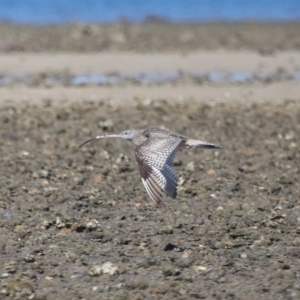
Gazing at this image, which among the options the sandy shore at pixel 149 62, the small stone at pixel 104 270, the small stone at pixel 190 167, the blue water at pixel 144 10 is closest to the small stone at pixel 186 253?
the small stone at pixel 104 270

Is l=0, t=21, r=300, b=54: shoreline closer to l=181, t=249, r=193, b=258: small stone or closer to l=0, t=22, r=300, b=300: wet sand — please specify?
l=0, t=22, r=300, b=300: wet sand

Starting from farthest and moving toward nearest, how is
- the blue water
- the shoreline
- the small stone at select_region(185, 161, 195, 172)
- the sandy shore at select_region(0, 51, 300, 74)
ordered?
the blue water, the shoreline, the sandy shore at select_region(0, 51, 300, 74), the small stone at select_region(185, 161, 195, 172)

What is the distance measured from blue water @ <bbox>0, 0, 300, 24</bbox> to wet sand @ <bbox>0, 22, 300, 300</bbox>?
51.6 ft

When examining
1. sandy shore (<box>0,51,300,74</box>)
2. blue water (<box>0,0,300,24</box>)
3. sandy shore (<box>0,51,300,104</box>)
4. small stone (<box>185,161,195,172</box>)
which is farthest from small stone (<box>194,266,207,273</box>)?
blue water (<box>0,0,300,24</box>)

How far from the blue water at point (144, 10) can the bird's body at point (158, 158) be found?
22914mm

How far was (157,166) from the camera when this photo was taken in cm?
862

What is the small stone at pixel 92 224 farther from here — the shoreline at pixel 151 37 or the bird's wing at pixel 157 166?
the shoreline at pixel 151 37

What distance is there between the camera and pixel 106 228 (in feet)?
29.4

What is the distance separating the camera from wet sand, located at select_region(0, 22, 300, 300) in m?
7.47

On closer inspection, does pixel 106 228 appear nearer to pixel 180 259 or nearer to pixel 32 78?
pixel 180 259

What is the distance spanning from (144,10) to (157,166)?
29.2 m

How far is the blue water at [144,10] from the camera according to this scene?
111ft

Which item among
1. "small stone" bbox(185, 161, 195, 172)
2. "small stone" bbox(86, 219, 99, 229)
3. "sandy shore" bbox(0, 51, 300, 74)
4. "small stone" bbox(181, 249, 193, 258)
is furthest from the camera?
"sandy shore" bbox(0, 51, 300, 74)

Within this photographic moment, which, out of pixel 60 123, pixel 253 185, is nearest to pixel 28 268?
pixel 253 185
